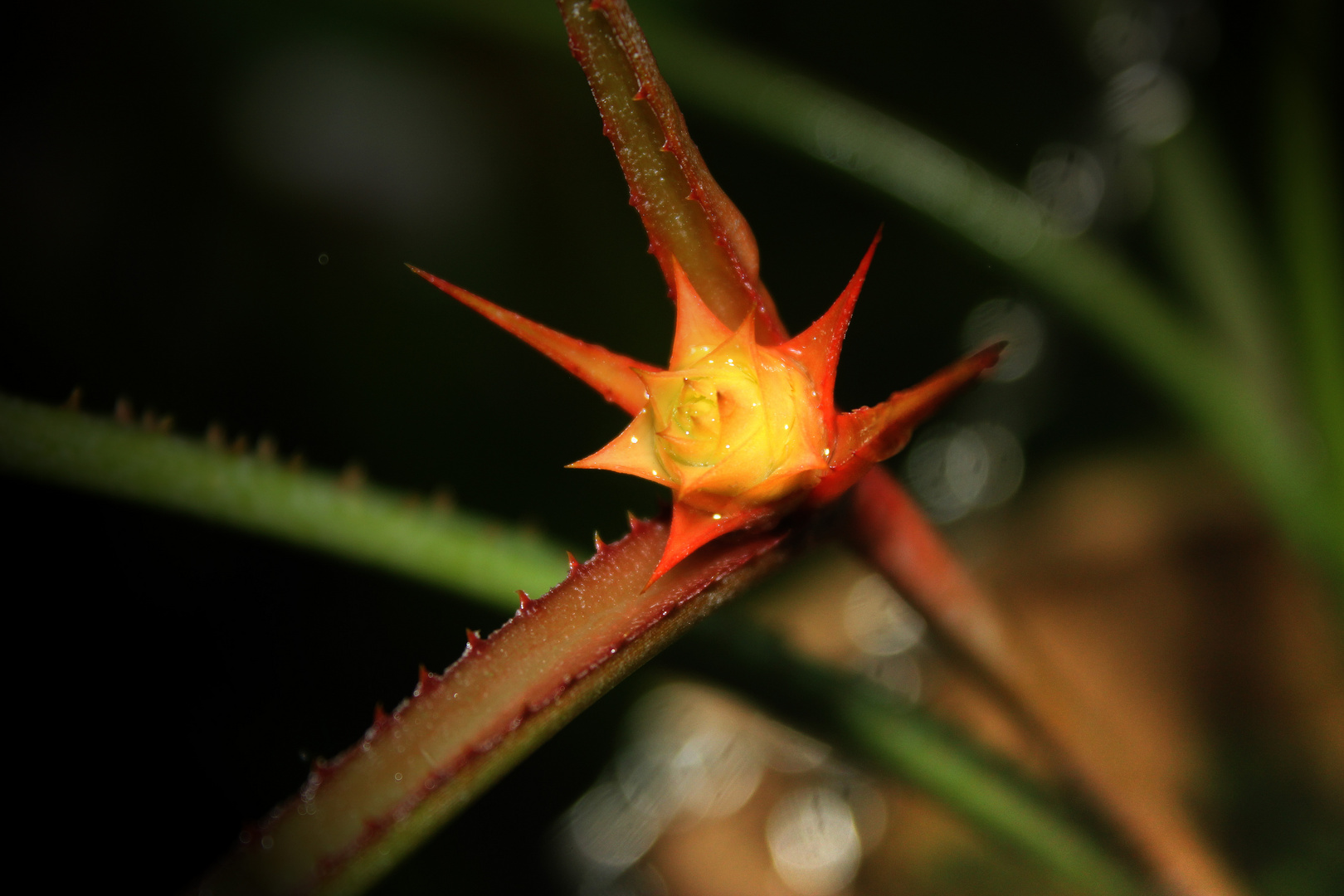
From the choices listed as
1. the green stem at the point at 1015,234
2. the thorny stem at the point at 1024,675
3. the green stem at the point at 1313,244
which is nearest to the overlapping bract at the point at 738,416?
the thorny stem at the point at 1024,675

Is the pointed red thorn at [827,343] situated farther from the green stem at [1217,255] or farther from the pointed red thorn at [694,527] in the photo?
the green stem at [1217,255]

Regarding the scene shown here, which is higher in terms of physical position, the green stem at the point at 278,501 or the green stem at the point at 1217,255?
the green stem at the point at 1217,255

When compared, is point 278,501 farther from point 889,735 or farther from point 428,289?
point 428,289

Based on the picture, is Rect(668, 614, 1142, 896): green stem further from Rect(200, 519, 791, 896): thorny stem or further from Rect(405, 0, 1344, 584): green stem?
Rect(405, 0, 1344, 584): green stem

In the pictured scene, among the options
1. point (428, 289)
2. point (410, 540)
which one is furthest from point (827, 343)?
point (428, 289)

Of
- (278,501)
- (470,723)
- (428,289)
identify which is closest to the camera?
(470,723)

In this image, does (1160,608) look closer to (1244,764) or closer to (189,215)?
(1244,764)

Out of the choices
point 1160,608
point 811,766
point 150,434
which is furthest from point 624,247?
point 150,434

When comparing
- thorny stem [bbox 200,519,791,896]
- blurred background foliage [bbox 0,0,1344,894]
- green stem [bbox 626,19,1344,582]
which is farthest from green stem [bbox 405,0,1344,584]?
thorny stem [bbox 200,519,791,896]

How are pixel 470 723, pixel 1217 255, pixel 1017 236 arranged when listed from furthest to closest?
pixel 1217 255 → pixel 1017 236 → pixel 470 723
